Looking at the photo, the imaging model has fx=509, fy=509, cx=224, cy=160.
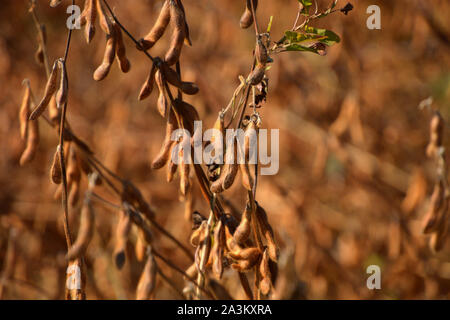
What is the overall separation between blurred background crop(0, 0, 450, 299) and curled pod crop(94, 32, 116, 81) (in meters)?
0.87

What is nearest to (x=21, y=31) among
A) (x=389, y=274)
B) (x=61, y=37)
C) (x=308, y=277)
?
(x=61, y=37)

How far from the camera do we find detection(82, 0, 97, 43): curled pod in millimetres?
1005

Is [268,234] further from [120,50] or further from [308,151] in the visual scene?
[308,151]

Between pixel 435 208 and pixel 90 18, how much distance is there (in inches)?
42.0

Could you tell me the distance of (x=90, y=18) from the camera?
3.34 ft

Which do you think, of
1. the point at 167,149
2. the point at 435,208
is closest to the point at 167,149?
the point at 167,149

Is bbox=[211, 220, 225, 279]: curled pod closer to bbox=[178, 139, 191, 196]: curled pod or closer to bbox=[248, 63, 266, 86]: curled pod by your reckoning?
bbox=[178, 139, 191, 196]: curled pod

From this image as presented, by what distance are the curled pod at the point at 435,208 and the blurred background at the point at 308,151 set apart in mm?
544

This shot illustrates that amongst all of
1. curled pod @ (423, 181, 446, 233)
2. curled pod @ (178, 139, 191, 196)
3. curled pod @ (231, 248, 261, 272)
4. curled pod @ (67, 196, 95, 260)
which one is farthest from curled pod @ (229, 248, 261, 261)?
curled pod @ (423, 181, 446, 233)

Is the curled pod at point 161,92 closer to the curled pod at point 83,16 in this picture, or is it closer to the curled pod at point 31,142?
the curled pod at point 83,16

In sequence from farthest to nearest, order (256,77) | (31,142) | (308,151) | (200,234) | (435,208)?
1. (308,151)
2. (435,208)
3. (31,142)
4. (200,234)
5. (256,77)

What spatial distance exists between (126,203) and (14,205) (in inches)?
60.7

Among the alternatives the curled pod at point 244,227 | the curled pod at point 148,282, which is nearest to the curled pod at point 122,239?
the curled pod at point 148,282

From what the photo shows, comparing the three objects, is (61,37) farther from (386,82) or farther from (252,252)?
(252,252)
